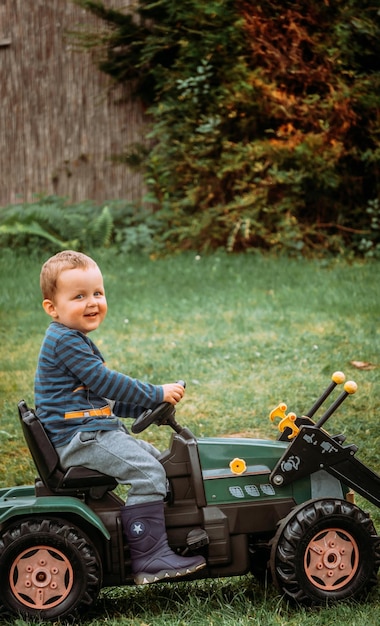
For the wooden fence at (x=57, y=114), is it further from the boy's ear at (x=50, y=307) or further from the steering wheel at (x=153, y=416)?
the steering wheel at (x=153, y=416)

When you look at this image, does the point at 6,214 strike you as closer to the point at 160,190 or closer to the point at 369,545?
the point at 160,190

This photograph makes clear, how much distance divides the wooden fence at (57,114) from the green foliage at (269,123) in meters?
0.88

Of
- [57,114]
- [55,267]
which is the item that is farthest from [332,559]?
[57,114]

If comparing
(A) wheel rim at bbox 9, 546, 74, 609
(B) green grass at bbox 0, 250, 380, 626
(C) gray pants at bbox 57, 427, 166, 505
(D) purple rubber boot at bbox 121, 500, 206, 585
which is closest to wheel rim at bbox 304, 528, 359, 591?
(B) green grass at bbox 0, 250, 380, 626

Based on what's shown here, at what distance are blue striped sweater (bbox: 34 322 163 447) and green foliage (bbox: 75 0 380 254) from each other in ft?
26.5

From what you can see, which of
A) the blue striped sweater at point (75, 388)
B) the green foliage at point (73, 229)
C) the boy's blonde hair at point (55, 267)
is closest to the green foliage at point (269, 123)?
the green foliage at point (73, 229)

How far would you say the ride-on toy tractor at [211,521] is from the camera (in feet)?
10.3

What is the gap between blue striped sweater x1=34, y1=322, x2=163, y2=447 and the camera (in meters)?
3.24

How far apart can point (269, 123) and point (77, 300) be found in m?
9.09

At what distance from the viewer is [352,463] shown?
11.0 ft

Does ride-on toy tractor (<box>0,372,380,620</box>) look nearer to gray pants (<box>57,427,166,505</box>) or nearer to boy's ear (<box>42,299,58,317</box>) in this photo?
gray pants (<box>57,427,166,505</box>)

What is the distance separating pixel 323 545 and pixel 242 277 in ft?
23.5

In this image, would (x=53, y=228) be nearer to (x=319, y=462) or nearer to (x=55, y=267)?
(x=55, y=267)

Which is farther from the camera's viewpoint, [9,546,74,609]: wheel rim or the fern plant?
the fern plant
